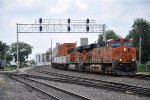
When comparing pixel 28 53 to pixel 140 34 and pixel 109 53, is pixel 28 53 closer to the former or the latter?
pixel 140 34

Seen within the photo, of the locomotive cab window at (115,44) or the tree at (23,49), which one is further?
the tree at (23,49)

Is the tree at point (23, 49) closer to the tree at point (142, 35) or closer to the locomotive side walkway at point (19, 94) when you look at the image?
the tree at point (142, 35)

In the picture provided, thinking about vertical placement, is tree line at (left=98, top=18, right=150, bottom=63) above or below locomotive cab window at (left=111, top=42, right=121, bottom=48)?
above

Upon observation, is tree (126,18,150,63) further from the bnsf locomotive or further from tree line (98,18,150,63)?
the bnsf locomotive

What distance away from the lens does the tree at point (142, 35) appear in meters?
95.9

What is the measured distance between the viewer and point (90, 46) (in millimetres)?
40281

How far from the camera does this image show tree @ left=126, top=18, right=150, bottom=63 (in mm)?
95938

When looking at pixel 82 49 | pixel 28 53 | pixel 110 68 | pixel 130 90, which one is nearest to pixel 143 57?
pixel 82 49

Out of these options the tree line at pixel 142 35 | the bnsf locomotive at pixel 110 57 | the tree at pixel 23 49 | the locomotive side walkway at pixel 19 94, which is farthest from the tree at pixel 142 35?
the tree at pixel 23 49

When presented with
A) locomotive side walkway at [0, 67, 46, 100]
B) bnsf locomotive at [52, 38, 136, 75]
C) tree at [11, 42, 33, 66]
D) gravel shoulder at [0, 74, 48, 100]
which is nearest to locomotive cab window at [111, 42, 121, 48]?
bnsf locomotive at [52, 38, 136, 75]

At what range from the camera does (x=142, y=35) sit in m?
103

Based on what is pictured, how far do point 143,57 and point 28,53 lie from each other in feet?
335

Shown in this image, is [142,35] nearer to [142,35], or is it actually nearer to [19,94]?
[142,35]

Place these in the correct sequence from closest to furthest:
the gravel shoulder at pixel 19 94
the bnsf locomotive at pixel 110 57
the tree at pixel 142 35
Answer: the gravel shoulder at pixel 19 94 → the bnsf locomotive at pixel 110 57 → the tree at pixel 142 35
